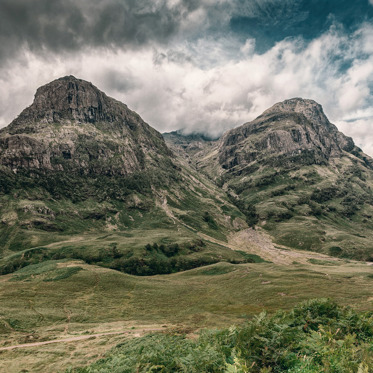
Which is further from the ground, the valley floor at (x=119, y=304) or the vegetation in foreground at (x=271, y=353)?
the vegetation in foreground at (x=271, y=353)

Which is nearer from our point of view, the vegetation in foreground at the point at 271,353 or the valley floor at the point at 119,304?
the vegetation in foreground at the point at 271,353

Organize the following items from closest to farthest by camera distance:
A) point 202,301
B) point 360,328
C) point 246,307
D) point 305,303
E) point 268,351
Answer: point 268,351 → point 360,328 → point 305,303 → point 246,307 → point 202,301

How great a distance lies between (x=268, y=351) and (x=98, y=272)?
170 metres

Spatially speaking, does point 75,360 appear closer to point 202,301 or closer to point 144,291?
point 202,301

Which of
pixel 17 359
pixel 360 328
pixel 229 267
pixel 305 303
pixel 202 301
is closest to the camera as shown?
pixel 360 328

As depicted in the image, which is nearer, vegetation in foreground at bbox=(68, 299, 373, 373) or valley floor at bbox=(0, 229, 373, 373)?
vegetation in foreground at bbox=(68, 299, 373, 373)

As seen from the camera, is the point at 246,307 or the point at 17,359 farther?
the point at 246,307

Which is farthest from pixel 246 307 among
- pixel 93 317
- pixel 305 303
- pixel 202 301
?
pixel 305 303

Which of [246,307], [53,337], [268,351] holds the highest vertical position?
[268,351]

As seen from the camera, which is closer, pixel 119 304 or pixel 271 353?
→ pixel 271 353

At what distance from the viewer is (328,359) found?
37.8ft

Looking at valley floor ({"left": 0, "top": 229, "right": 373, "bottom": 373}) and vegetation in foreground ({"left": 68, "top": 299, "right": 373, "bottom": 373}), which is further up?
vegetation in foreground ({"left": 68, "top": 299, "right": 373, "bottom": 373})

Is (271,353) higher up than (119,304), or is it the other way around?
(271,353)

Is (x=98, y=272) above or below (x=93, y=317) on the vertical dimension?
above
